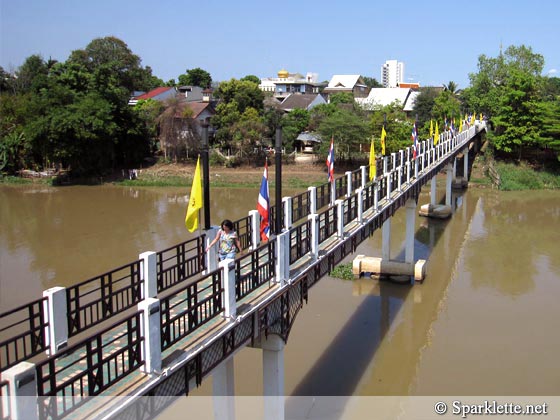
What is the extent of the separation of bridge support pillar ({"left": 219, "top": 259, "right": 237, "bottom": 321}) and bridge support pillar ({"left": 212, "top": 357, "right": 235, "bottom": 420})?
1.31m

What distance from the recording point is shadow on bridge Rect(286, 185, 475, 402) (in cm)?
1259

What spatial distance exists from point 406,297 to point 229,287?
11905 millimetres

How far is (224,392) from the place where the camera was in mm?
8688

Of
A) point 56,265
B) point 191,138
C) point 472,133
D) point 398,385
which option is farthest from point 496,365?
point 191,138

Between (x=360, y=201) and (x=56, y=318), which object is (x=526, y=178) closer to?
(x=360, y=201)

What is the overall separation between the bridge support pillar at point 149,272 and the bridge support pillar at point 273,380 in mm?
1879

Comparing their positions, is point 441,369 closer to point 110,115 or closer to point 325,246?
point 325,246

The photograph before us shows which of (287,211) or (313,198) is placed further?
(313,198)

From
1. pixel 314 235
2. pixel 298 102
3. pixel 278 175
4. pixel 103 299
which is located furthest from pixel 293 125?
pixel 103 299

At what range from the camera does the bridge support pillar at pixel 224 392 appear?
8.57m

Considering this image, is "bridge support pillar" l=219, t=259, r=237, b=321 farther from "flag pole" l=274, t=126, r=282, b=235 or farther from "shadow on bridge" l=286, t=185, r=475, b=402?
"shadow on bridge" l=286, t=185, r=475, b=402

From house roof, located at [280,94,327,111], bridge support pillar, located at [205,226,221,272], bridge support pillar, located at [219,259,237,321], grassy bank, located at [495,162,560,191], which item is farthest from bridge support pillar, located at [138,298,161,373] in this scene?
house roof, located at [280,94,327,111]

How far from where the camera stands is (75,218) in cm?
3072

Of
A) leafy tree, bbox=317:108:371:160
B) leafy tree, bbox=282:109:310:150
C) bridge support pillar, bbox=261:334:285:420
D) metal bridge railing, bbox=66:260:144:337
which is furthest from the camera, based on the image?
leafy tree, bbox=282:109:310:150
